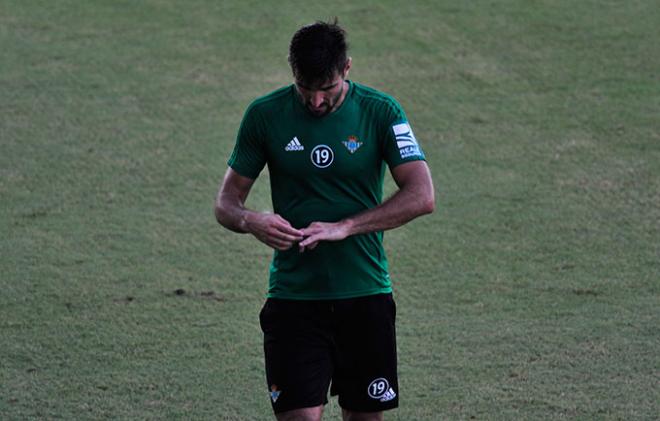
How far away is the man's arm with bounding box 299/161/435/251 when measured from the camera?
4.61 metres

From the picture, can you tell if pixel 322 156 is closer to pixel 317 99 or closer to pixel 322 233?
pixel 317 99

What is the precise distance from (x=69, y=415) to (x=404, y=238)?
10.5ft

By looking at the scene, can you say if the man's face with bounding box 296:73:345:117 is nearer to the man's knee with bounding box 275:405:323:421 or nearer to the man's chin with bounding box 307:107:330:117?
the man's chin with bounding box 307:107:330:117

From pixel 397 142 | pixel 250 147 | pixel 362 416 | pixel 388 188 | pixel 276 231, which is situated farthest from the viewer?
pixel 388 188

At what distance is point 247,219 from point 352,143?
0.53 m

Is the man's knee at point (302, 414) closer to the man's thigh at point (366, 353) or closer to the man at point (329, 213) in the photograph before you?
the man at point (329, 213)

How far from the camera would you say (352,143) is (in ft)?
15.7

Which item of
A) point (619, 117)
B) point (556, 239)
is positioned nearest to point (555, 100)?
point (619, 117)

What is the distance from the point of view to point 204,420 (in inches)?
238

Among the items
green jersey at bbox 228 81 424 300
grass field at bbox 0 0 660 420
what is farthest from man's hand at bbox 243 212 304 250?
grass field at bbox 0 0 660 420

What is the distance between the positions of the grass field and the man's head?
2115 mm

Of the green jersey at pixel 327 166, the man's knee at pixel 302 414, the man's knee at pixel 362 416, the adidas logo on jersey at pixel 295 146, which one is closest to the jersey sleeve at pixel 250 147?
the green jersey at pixel 327 166

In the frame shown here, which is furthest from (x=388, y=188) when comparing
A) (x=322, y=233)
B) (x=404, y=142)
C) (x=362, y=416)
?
(x=322, y=233)

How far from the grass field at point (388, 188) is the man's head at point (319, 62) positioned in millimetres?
2115
